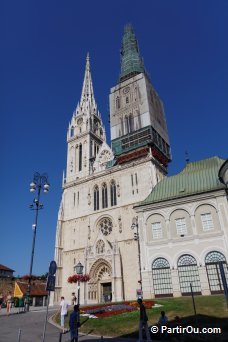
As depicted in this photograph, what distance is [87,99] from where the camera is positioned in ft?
226

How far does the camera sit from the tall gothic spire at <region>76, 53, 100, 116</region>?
212ft

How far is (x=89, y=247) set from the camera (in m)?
42.9

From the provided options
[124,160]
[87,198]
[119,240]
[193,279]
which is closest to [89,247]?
[119,240]

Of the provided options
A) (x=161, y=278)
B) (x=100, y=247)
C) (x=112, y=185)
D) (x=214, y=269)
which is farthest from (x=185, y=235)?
(x=112, y=185)

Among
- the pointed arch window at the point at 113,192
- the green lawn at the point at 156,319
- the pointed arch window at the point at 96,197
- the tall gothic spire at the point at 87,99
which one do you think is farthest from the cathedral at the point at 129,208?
the green lawn at the point at 156,319

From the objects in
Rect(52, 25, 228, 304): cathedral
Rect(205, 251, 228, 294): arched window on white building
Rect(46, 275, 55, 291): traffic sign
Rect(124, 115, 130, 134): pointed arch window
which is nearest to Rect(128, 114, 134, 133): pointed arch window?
Rect(52, 25, 228, 304): cathedral

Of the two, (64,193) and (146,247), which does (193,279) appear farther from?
(64,193)

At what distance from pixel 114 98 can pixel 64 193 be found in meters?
23.8

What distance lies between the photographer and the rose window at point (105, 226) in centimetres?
4333

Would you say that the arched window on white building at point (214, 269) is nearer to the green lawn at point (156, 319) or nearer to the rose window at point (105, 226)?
the green lawn at point (156, 319)

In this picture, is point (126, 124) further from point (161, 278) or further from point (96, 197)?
point (161, 278)

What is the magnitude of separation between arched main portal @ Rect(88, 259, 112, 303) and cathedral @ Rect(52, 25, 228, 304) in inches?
5.6

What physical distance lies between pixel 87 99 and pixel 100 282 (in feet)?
150

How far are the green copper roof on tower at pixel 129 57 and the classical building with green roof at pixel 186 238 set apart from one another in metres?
38.1
